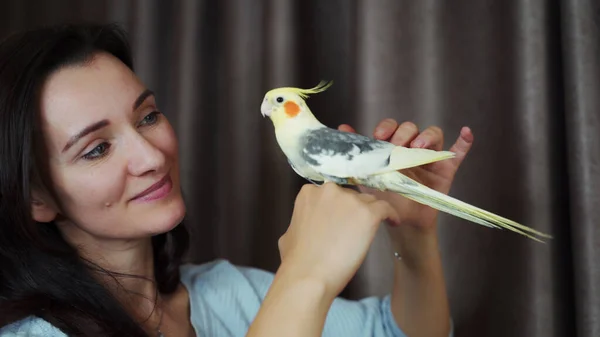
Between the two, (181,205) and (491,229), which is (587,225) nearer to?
(491,229)

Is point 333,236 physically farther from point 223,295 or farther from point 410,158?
point 223,295

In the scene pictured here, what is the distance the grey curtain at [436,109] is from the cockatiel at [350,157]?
297 mm

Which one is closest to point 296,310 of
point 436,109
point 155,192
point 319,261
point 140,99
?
point 319,261

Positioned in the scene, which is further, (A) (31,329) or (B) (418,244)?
(B) (418,244)

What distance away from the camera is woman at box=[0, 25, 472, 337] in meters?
0.73

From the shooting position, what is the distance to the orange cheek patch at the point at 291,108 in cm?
68

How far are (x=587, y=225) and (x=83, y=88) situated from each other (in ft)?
2.51

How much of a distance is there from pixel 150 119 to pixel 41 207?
21 cm

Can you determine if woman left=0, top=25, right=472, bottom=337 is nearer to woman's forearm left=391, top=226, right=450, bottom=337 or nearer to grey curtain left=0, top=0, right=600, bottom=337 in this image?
woman's forearm left=391, top=226, right=450, bottom=337

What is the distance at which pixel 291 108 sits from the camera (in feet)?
2.22

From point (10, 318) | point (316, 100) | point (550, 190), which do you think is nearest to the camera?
point (10, 318)

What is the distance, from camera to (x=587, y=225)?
0.82 m

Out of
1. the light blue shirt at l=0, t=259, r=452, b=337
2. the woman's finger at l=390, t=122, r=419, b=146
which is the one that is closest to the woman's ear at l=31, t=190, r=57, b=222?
the light blue shirt at l=0, t=259, r=452, b=337

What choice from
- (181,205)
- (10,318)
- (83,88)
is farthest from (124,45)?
(10,318)
